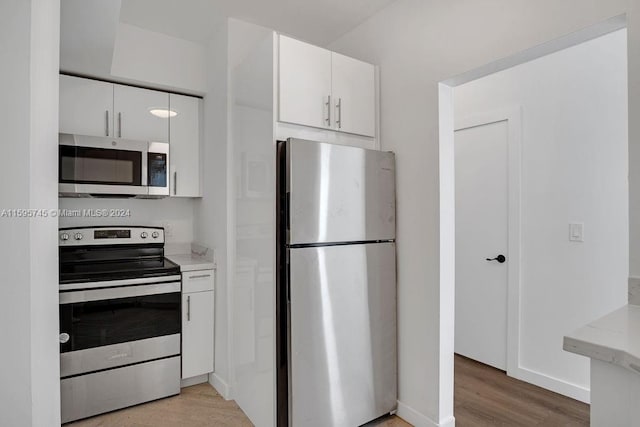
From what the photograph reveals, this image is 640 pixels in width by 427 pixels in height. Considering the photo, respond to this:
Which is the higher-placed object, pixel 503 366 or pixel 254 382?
pixel 254 382

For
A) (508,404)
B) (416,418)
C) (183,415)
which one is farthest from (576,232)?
(183,415)

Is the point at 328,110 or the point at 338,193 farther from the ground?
the point at 328,110

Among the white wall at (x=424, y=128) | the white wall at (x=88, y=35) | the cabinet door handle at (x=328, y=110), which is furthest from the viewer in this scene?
the cabinet door handle at (x=328, y=110)

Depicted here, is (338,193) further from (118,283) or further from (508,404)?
(508,404)

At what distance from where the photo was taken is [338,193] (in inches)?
80.7

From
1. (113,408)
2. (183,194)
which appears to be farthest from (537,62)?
(113,408)

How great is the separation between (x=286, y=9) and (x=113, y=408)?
284 centimetres

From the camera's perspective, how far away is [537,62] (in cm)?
269

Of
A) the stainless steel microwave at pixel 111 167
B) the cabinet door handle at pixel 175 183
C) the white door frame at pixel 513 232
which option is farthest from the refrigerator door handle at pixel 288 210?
the white door frame at pixel 513 232

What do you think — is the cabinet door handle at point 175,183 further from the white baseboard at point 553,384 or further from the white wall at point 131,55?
the white baseboard at point 553,384

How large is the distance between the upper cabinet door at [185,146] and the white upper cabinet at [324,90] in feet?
4.28

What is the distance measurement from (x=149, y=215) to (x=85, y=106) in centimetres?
94

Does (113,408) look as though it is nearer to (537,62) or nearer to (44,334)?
(44,334)

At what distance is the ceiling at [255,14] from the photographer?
2357 millimetres
